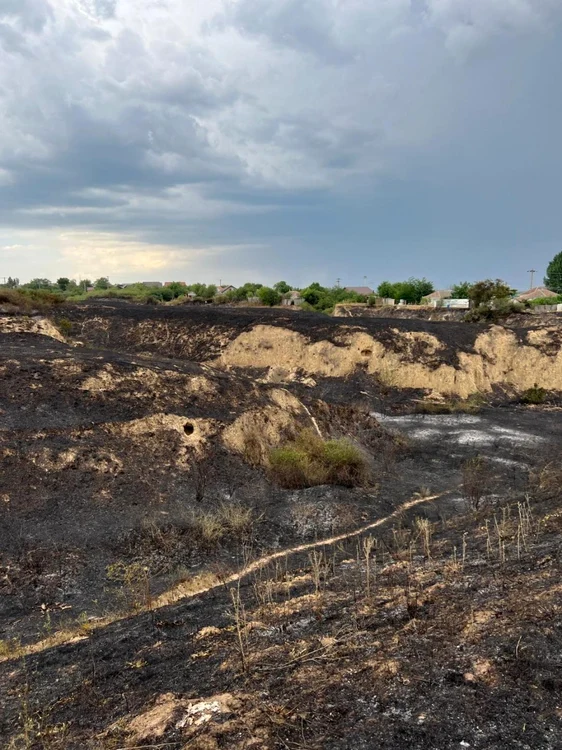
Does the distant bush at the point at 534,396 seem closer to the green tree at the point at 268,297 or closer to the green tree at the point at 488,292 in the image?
the green tree at the point at 488,292

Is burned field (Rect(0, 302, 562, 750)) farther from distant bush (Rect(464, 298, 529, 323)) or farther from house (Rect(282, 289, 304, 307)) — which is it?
house (Rect(282, 289, 304, 307))

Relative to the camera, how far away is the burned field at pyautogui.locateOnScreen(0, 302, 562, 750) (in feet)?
15.3

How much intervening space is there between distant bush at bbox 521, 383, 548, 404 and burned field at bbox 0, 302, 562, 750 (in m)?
4.38

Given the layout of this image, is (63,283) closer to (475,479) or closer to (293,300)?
(293,300)

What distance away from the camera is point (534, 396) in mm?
28766

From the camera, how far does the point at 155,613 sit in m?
7.79

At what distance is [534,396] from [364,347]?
8907mm

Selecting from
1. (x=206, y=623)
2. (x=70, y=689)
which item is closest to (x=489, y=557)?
(x=206, y=623)

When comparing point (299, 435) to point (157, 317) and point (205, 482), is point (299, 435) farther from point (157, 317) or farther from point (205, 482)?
point (157, 317)

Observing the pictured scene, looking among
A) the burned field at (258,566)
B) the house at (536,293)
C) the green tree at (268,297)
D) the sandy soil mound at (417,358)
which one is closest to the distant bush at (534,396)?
the sandy soil mound at (417,358)

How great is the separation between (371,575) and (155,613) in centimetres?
308

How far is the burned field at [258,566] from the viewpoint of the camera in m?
4.66

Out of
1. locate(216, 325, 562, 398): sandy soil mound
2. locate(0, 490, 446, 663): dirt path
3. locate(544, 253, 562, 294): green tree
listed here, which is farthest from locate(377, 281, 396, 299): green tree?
locate(0, 490, 446, 663): dirt path

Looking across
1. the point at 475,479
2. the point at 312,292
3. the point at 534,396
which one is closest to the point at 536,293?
the point at 312,292
